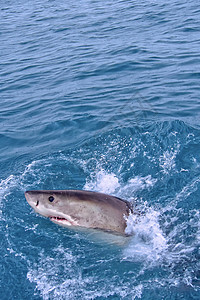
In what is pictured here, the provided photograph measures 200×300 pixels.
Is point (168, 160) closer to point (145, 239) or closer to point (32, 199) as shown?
point (145, 239)

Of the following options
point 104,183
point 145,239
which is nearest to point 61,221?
point 145,239

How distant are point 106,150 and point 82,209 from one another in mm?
2895

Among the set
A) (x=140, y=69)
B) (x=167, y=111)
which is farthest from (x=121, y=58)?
(x=167, y=111)

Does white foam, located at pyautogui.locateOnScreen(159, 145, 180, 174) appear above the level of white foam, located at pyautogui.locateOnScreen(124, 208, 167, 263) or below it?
below

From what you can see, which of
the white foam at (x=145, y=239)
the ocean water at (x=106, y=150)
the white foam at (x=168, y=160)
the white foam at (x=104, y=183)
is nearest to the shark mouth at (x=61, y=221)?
the ocean water at (x=106, y=150)

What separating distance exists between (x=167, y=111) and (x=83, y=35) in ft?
28.2

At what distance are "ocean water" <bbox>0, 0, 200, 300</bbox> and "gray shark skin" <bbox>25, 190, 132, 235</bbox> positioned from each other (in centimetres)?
17

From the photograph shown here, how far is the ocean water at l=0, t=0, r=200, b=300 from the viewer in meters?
5.41

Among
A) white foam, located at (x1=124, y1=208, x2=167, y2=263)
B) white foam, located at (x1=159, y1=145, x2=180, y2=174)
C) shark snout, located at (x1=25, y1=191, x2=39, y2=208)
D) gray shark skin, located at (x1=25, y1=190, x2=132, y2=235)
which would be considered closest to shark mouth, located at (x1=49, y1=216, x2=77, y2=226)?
gray shark skin, located at (x1=25, y1=190, x2=132, y2=235)

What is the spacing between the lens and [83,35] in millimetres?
17281

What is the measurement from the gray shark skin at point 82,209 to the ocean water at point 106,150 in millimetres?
173

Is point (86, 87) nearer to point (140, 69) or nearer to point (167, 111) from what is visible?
point (140, 69)

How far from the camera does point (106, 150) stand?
860 centimetres

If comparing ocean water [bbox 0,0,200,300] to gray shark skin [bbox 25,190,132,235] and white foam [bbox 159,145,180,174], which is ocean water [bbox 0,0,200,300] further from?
gray shark skin [bbox 25,190,132,235]
